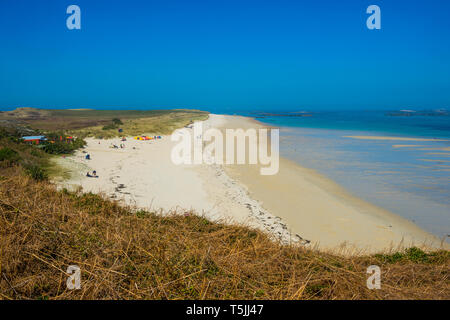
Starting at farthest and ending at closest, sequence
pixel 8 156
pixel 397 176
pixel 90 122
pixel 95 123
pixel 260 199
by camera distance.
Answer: pixel 90 122 < pixel 95 123 < pixel 397 176 < pixel 8 156 < pixel 260 199

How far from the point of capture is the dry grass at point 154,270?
276 cm

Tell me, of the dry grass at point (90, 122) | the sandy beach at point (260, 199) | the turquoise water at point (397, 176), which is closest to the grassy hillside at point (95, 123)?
the dry grass at point (90, 122)

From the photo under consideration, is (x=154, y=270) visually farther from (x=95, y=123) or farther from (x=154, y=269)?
(x=95, y=123)

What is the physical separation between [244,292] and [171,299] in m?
0.75

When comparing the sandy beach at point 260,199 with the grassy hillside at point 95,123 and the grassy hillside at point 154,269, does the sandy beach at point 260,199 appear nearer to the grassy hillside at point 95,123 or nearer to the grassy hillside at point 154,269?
the grassy hillside at point 154,269

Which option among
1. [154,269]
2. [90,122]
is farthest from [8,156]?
[90,122]

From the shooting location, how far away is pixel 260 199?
11.8 m

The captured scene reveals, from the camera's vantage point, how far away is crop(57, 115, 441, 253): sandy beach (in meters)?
8.62

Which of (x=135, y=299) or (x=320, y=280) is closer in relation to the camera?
(x=135, y=299)

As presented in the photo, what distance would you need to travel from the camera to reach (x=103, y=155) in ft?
63.5

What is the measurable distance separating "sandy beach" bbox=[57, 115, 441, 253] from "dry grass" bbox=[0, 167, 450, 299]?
2.45 metres

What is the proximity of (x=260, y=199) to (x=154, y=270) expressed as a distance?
9076 millimetres
